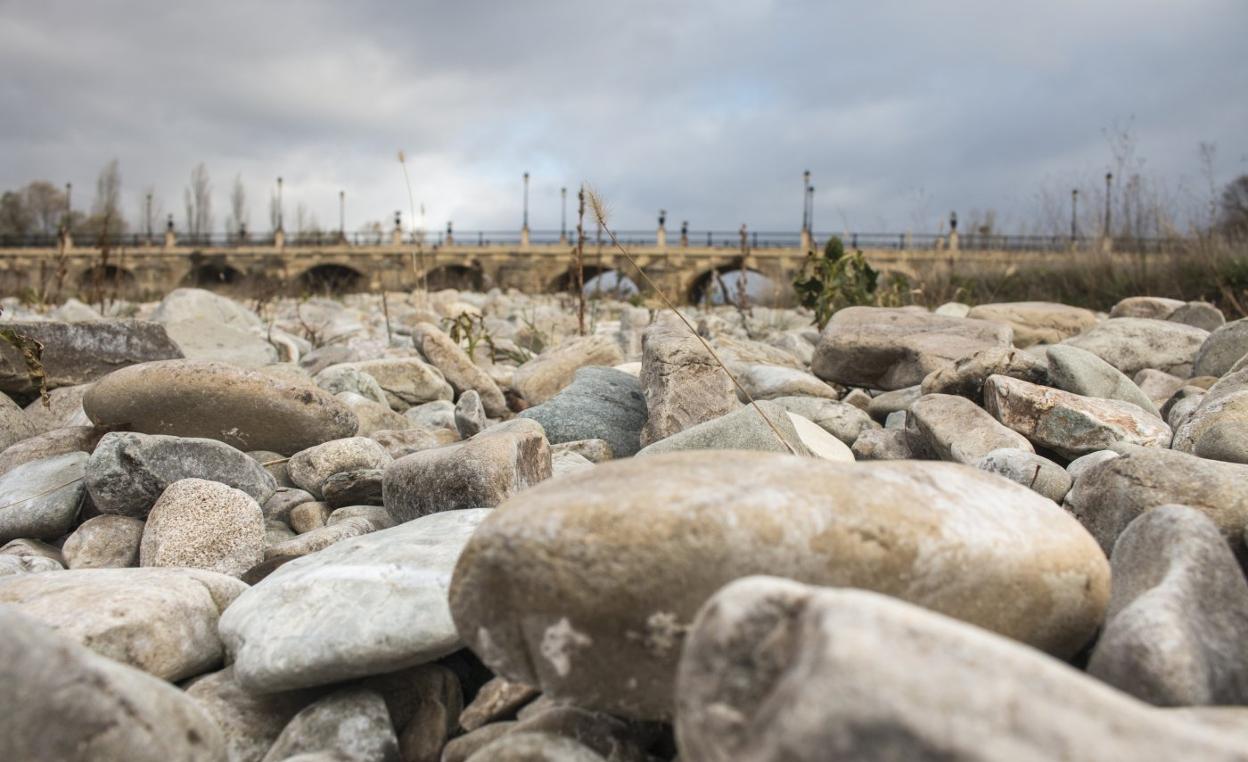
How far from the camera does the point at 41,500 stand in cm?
292

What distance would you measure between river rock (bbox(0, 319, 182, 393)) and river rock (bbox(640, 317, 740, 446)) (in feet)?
9.46

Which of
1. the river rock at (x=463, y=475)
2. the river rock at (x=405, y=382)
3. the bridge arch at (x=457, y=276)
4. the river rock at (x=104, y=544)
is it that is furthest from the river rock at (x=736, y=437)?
the bridge arch at (x=457, y=276)

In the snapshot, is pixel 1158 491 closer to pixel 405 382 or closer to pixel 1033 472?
pixel 1033 472

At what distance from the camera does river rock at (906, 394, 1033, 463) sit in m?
3.16

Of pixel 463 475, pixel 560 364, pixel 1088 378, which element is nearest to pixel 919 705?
pixel 463 475

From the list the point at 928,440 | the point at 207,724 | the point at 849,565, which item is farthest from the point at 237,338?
the point at 849,565

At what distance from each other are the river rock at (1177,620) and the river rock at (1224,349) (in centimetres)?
370

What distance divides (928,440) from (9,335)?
140 inches

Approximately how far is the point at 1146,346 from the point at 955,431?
3008mm

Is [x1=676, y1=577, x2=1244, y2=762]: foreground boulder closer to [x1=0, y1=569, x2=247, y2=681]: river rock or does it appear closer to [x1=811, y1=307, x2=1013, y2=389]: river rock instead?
[x1=0, y1=569, x2=247, y2=681]: river rock

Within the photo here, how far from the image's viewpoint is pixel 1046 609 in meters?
1.48

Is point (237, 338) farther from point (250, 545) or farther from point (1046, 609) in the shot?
point (1046, 609)

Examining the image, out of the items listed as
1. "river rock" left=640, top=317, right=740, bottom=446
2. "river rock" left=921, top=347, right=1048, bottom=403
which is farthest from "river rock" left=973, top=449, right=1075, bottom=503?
"river rock" left=640, top=317, right=740, bottom=446

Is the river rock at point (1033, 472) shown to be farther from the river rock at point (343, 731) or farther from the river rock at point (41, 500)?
the river rock at point (41, 500)
